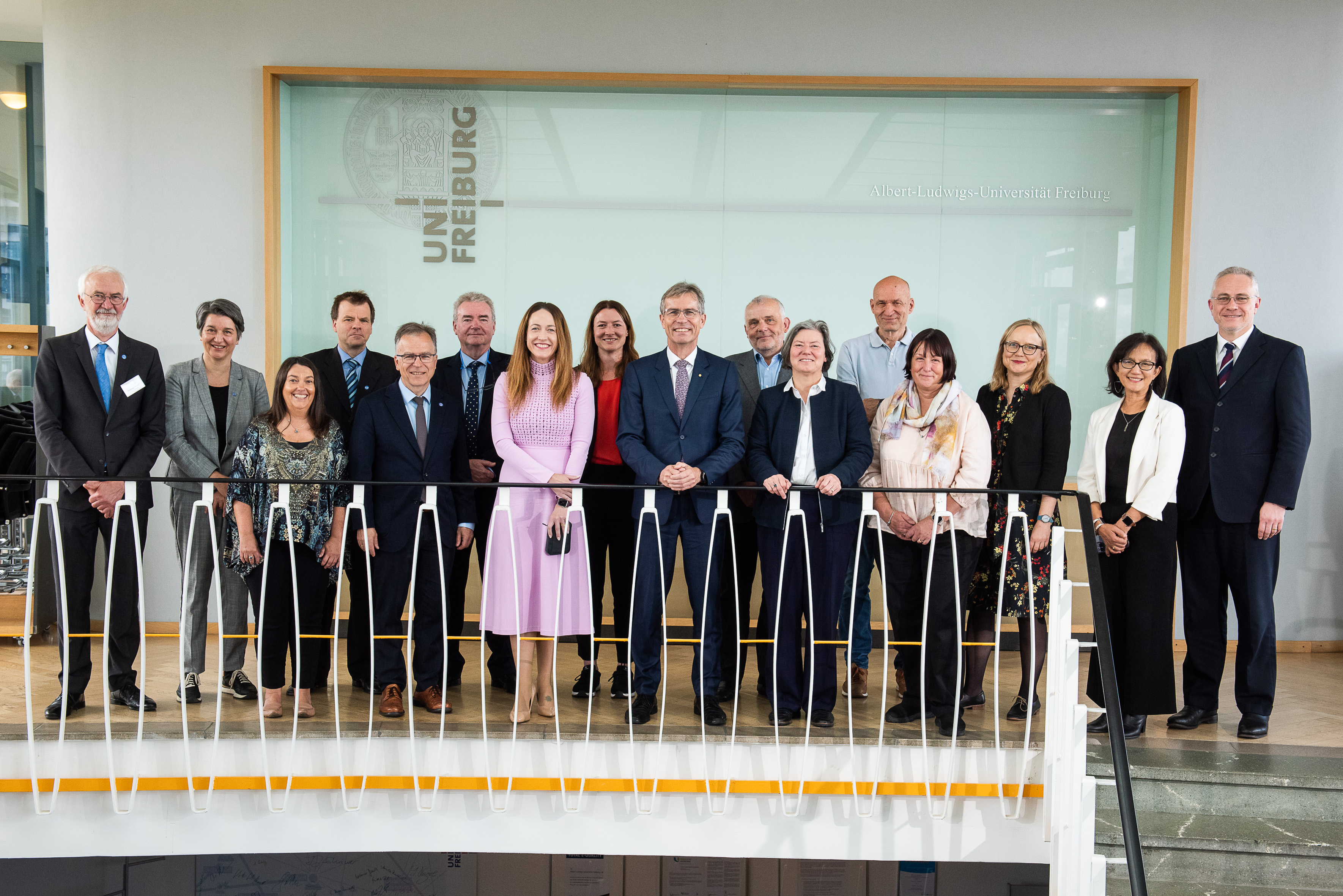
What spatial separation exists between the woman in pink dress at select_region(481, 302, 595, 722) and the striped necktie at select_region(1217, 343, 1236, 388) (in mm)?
2628

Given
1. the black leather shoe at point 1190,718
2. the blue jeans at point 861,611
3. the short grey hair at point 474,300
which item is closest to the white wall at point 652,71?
the short grey hair at point 474,300

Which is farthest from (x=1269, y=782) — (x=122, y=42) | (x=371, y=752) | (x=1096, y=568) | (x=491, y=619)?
(x=122, y=42)

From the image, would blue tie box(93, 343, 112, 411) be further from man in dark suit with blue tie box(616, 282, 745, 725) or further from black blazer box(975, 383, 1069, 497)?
black blazer box(975, 383, 1069, 497)

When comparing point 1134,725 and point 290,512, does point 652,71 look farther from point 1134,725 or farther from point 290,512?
point 1134,725

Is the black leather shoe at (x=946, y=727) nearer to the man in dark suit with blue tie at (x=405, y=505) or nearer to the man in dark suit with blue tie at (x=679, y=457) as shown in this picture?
the man in dark suit with blue tie at (x=679, y=457)

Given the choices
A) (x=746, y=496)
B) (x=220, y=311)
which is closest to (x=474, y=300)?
(x=220, y=311)

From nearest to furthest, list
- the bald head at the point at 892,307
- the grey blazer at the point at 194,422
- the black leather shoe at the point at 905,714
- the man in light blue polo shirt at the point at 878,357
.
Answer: the black leather shoe at the point at 905,714 < the grey blazer at the point at 194,422 < the man in light blue polo shirt at the point at 878,357 < the bald head at the point at 892,307

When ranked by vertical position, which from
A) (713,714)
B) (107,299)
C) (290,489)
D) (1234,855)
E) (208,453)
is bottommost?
(1234,855)

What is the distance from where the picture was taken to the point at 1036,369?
3.62 metres

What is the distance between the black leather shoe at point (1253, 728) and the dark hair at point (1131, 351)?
137cm

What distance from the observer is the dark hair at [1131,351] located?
142 inches

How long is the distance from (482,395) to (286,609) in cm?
118

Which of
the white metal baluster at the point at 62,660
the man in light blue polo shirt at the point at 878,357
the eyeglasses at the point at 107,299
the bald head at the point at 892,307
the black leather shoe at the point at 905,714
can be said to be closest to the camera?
the white metal baluster at the point at 62,660

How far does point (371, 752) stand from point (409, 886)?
294cm
